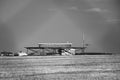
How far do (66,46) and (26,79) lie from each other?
88.9 feet

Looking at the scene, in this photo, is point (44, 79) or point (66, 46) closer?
point (44, 79)

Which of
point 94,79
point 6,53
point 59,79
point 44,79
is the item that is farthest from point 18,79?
point 6,53

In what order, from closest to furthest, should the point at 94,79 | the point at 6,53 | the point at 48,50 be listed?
the point at 94,79
the point at 6,53
the point at 48,50

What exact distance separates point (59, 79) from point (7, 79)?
2.57 ft

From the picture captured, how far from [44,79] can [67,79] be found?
0.35 metres

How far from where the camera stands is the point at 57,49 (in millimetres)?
30078

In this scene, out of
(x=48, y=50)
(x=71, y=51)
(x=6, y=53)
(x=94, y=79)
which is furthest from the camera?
(x=48, y=50)

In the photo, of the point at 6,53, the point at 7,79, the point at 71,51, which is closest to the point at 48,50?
the point at 71,51

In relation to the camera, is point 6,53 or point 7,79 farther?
point 6,53

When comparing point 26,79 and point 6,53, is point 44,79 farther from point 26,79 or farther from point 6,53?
point 6,53

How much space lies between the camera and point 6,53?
2517cm

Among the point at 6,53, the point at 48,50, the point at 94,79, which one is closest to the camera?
the point at 94,79

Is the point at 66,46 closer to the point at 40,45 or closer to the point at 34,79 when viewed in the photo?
the point at 40,45

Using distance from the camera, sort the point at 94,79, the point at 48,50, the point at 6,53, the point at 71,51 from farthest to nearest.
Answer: the point at 48,50
the point at 71,51
the point at 6,53
the point at 94,79
